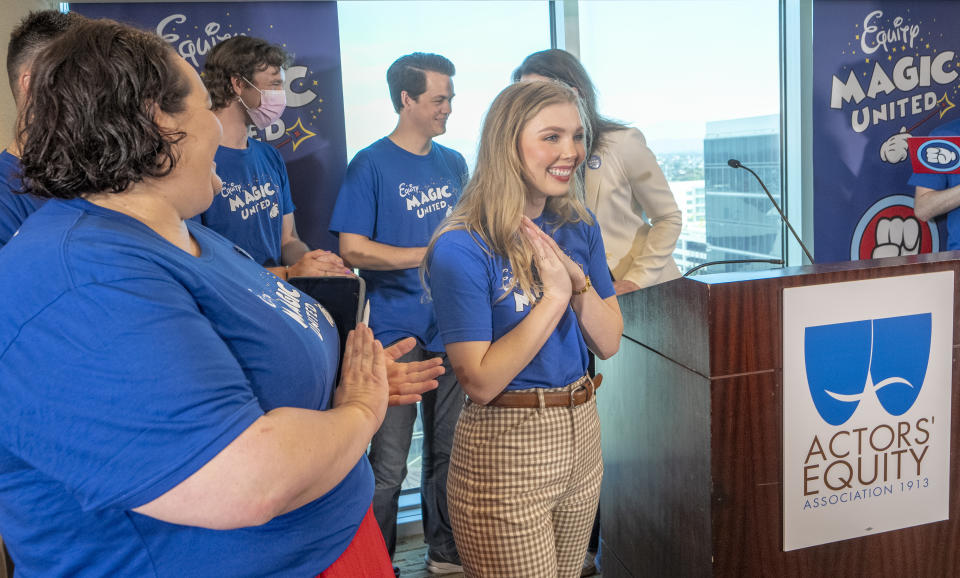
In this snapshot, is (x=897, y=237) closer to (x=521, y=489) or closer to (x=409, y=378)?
(x=521, y=489)

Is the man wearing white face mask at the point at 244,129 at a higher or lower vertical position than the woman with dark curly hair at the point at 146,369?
higher

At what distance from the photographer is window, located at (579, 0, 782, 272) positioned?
12.0ft

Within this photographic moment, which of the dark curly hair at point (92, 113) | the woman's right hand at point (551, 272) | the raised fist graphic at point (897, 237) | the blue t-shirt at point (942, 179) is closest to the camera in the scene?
the dark curly hair at point (92, 113)

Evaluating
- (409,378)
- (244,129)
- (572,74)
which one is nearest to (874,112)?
(572,74)

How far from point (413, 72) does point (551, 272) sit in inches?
56.3

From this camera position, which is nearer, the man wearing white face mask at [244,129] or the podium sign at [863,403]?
the podium sign at [863,403]

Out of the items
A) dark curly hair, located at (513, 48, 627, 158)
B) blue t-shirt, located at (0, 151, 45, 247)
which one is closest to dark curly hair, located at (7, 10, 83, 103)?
blue t-shirt, located at (0, 151, 45, 247)

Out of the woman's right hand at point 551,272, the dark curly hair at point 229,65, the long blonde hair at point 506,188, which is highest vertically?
the dark curly hair at point 229,65

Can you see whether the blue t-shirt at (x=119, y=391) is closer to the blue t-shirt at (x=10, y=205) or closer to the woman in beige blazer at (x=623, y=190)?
the blue t-shirt at (x=10, y=205)

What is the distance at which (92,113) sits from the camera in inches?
32.5

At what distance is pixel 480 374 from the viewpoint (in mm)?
1506

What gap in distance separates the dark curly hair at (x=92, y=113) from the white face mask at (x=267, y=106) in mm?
1569

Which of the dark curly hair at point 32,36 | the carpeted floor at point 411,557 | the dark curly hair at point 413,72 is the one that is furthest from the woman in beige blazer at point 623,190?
the dark curly hair at point 32,36

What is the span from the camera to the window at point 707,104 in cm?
365
